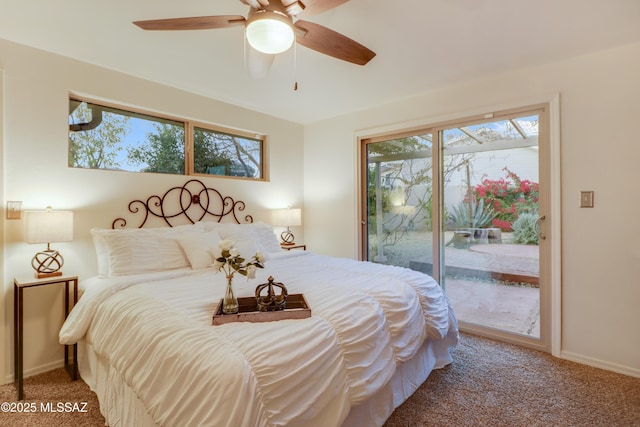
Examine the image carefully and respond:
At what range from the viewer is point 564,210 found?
95.6 inches

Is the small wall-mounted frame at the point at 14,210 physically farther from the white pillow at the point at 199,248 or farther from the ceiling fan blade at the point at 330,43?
the ceiling fan blade at the point at 330,43

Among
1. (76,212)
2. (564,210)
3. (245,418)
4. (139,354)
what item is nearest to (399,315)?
(245,418)

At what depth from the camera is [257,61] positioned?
5.86 ft

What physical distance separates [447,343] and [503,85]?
7.34 ft

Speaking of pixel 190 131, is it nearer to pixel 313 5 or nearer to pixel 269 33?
pixel 269 33

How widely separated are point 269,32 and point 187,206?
7.04ft

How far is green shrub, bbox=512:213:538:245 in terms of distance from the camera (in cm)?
264

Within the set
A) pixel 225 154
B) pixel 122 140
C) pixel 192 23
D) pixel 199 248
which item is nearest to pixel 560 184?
pixel 192 23

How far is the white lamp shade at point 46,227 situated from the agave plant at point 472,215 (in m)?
3.26

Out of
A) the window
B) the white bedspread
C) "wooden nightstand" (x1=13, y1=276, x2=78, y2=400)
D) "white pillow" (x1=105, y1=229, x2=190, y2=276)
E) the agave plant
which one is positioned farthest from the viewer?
the agave plant

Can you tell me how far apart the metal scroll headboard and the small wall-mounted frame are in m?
0.58

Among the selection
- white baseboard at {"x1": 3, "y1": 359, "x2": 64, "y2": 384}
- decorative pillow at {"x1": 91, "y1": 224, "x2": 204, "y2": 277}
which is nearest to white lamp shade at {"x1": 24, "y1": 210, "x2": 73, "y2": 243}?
decorative pillow at {"x1": 91, "y1": 224, "x2": 204, "y2": 277}

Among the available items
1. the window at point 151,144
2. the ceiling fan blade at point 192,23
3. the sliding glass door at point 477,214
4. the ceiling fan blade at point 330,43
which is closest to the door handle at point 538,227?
the sliding glass door at point 477,214

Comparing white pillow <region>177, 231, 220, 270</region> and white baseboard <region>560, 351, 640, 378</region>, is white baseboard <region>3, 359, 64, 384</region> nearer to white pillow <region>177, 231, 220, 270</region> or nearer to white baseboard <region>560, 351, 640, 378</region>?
white pillow <region>177, 231, 220, 270</region>
